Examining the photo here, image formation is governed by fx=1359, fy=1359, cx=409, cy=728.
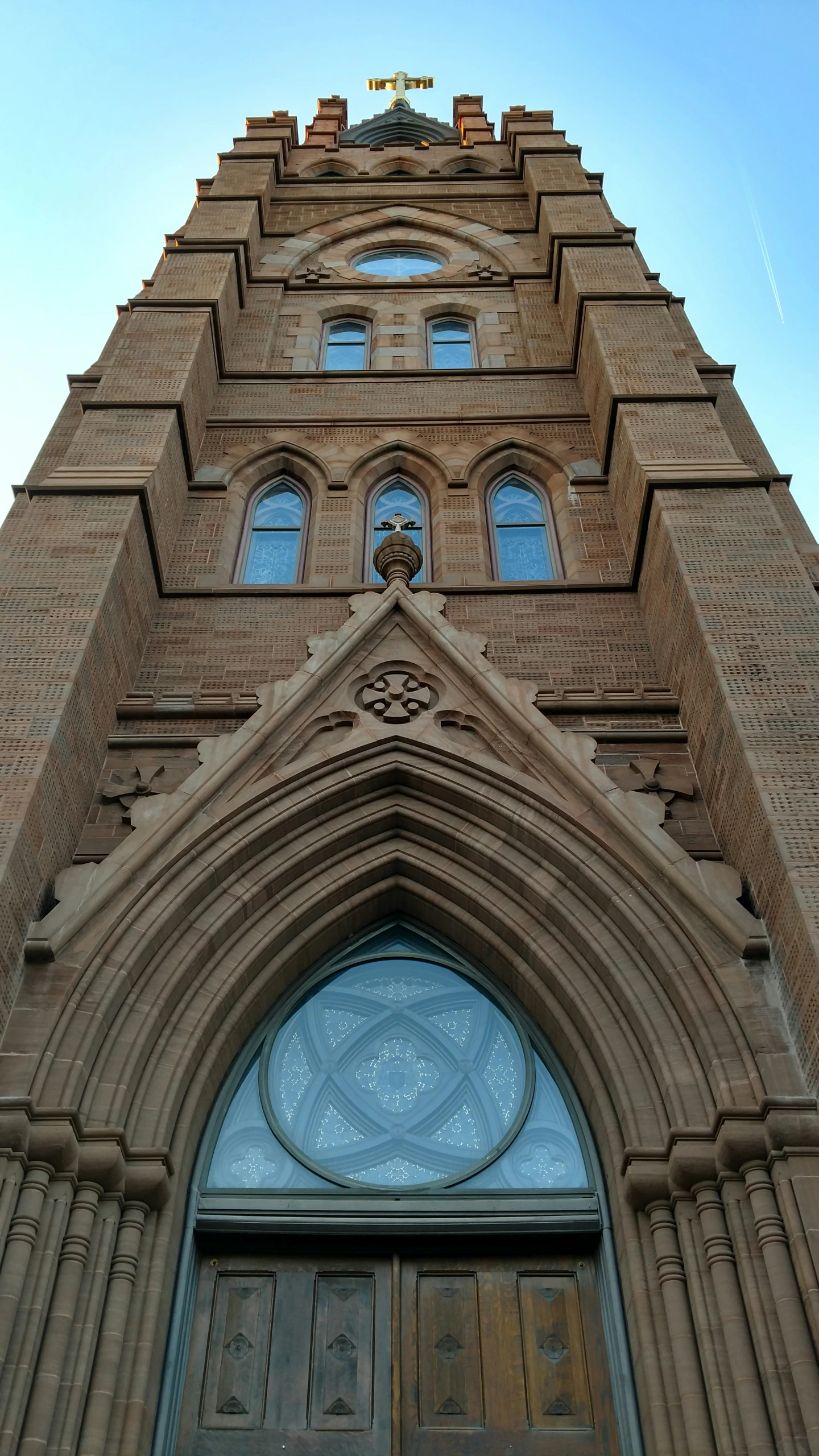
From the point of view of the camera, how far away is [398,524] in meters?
10.8

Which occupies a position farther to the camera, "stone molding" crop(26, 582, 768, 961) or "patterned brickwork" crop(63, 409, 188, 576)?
"patterned brickwork" crop(63, 409, 188, 576)

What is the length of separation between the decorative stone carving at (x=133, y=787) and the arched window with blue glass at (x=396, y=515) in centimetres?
321

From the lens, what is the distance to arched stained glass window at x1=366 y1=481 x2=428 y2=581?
11688 mm

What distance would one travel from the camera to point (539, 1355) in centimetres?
640

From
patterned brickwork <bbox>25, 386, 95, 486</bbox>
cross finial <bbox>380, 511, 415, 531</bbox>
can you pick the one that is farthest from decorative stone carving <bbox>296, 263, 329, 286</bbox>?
cross finial <bbox>380, 511, 415, 531</bbox>

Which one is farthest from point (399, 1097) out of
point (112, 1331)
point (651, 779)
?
point (651, 779)

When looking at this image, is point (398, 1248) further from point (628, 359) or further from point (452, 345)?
point (452, 345)

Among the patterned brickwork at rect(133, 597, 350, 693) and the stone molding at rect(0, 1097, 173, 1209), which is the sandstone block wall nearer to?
the patterned brickwork at rect(133, 597, 350, 693)

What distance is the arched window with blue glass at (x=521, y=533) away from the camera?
1142 centimetres

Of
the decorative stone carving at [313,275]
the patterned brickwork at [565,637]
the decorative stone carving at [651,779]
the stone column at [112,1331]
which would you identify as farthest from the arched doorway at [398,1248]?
the decorative stone carving at [313,275]

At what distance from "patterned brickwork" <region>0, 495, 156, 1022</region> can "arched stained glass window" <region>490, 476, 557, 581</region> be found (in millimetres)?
3069

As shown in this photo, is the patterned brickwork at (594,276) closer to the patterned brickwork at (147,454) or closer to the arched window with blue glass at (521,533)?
the arched window with blue glass at (521,533)

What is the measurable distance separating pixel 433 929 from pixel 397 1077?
3.52ft

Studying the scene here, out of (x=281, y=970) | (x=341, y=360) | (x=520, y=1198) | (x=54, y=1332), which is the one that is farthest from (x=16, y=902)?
(x=341, y=360)
